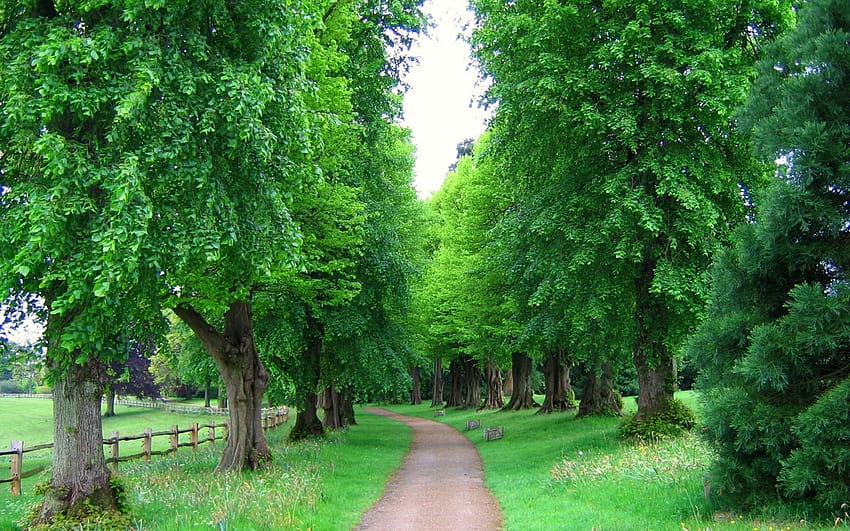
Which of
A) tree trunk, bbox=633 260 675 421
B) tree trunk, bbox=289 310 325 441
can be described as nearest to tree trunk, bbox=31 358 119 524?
tree trunk, bbox=289 310 325 441

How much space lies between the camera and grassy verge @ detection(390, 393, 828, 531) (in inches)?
302

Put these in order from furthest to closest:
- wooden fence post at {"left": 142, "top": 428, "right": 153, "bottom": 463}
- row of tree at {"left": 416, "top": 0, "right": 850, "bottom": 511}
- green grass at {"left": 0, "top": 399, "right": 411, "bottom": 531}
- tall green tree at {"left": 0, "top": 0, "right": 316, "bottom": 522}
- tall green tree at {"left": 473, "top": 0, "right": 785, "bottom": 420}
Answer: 1. wooden fence post at {"left": 142, "top": 428, "right": 153, "bottom": 463}
2. tall green tree at {"left": 473, "top": 0, "right": 785, "bottom": 420}
3. green grass at {"left": 0, "top": 399, "right": 411, "bottom": 531}
4. tall green tree at {"left": 0, "top": 0, "right": 316, "bottom": 522}
5. row of tree at {"left": 416, "top": 0, "right": 850, "bottom": 511}

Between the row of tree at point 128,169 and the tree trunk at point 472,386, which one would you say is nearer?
the row of tree at point 128,169

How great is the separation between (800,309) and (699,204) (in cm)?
753

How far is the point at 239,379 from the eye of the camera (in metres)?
15.0

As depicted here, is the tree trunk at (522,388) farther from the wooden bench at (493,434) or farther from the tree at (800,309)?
the tree at (800,309)

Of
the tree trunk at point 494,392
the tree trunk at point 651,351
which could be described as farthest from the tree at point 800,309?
the tree trunk at point 494,392

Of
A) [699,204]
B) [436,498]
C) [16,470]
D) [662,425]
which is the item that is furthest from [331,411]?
[699,204]

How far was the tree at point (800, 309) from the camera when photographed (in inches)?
249

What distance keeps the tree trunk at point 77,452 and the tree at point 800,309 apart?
804 centimetres

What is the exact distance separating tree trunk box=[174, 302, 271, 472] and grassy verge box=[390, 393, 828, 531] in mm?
5521

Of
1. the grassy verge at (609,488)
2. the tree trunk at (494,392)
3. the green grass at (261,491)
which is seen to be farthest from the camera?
the tree trunk at (494,392)

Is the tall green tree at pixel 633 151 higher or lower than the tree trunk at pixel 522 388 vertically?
higher

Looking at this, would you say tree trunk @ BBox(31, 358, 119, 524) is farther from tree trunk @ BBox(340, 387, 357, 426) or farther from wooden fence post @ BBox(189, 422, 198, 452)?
tree trunk @ BBox(340, 387, 357, 426)
